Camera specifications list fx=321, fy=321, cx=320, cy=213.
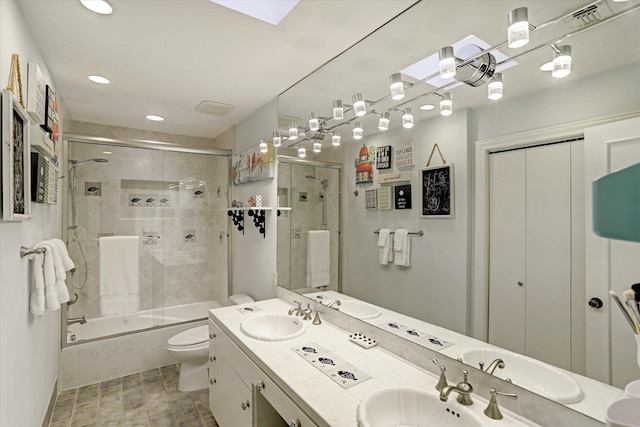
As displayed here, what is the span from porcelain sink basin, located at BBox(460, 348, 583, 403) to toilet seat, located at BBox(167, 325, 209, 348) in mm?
2344

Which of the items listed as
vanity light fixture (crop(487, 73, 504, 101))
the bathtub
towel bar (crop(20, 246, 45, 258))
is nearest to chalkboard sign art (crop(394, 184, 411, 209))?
vanity light fixture (crop(487, 73, 504, 101))

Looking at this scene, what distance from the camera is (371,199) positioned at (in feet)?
5.77

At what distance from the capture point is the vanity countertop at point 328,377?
1.13 metres

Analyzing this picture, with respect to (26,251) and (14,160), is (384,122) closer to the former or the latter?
(14,160)

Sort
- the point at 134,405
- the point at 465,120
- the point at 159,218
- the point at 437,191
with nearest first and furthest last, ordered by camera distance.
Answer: the point at 465,120, the point at 437,191, the point at 134,405, the point at 159,218

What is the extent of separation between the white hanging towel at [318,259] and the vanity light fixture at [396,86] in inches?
37.0

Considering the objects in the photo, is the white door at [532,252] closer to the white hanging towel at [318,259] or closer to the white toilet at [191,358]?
the white hanging towel at [318,259]

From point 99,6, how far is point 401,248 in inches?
72.5

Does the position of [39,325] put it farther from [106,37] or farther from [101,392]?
[106,37]

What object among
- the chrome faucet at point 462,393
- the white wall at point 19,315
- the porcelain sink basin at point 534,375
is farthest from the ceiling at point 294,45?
the chrome faucet at point 462,393

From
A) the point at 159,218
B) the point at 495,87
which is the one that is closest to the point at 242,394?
the point at 495,87

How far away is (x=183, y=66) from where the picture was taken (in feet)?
6.99

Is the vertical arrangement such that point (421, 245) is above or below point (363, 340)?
above

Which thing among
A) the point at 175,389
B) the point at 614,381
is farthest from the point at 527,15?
the point at 175,389
